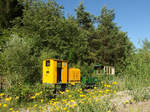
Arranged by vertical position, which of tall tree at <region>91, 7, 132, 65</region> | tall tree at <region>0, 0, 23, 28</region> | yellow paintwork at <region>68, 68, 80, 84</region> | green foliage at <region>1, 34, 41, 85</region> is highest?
tall tree at <region>0, 0, 23, 28</region>

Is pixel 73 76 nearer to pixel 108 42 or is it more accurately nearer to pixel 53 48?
pixel 53 48

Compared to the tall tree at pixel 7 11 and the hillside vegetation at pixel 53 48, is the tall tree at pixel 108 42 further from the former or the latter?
the tall tree at pixel 7 11

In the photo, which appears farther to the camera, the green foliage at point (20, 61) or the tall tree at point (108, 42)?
the tall tree at point (108, 42)

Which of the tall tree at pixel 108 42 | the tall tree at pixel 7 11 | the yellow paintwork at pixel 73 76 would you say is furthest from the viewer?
the tall tree at pixel 108 42

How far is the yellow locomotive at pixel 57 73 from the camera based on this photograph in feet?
28.2

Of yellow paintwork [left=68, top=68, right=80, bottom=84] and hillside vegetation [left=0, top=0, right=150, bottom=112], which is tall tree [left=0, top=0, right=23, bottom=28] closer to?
hillside vegetation [left=0, top=0, right=150, bottom=112]

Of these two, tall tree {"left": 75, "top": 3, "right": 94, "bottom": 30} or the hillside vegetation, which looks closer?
the hillside vegetation

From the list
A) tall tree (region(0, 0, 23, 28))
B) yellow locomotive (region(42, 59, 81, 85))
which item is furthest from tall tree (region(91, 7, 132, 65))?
tall tree (region(0, 0, 23, 28))

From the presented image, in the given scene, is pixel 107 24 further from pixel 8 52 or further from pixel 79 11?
pixel 8 52

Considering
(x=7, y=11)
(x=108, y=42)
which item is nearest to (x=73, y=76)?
(x=108, y=42)

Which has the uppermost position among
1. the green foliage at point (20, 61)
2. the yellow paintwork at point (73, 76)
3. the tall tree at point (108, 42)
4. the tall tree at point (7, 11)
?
the tall tree at point (7, 11)

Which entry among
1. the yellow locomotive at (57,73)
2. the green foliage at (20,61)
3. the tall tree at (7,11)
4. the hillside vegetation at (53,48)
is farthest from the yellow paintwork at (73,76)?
the tall tree at (7,11)

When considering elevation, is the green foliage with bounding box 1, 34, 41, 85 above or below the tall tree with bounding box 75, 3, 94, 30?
below

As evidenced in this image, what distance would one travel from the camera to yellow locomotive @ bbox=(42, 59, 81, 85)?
8594mm
